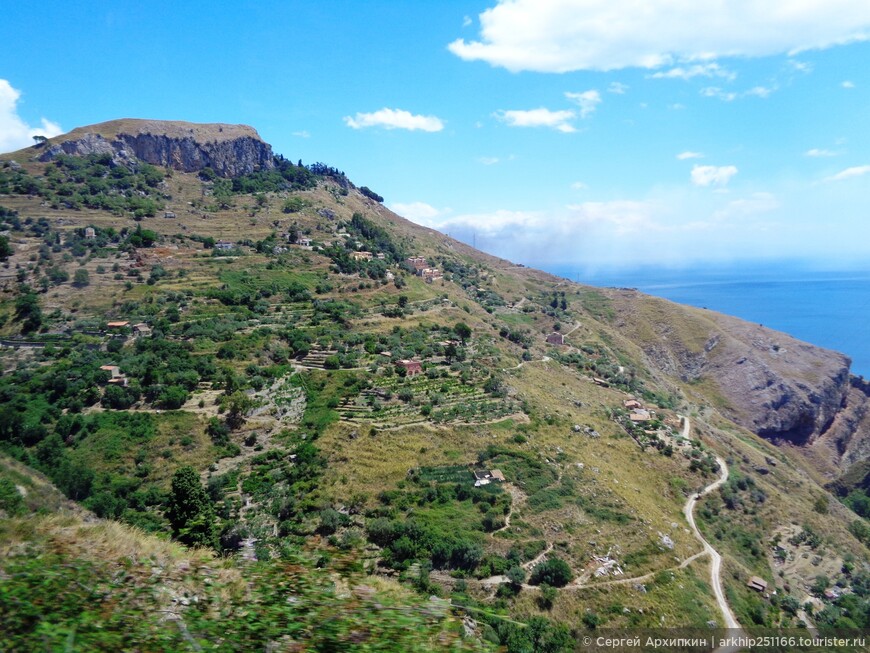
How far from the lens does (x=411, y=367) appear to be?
113ft

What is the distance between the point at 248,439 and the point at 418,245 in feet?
223

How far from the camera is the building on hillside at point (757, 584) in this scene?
2233 cm

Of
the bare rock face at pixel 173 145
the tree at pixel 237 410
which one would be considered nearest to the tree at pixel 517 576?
the tree at pixel 237 410

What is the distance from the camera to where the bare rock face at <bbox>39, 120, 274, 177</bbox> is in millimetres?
74875

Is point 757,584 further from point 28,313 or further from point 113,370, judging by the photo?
point 28,313

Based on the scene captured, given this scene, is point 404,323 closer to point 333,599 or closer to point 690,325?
point 333,599

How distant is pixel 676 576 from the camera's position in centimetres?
2017

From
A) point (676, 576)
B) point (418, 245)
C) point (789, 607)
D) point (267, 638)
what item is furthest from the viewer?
point (418, 245)

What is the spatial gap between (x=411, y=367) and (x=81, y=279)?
3103 cm

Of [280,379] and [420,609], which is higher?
[420,609]

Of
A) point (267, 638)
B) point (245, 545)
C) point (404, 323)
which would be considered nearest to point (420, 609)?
point (267, 638)

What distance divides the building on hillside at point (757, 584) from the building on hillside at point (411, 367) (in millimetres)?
22374

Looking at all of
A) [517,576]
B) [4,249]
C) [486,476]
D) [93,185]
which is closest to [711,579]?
[517,576]

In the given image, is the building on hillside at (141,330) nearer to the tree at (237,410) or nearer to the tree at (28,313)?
the tree at (28,313)
